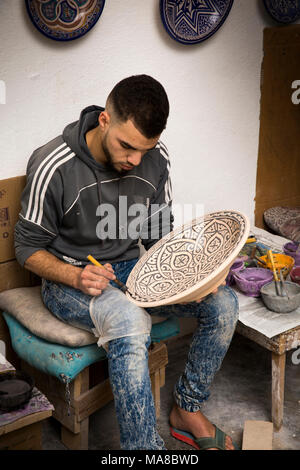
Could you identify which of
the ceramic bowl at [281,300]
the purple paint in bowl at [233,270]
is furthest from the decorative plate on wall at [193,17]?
the ceramic bowl at [281,300]

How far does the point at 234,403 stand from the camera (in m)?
2.73

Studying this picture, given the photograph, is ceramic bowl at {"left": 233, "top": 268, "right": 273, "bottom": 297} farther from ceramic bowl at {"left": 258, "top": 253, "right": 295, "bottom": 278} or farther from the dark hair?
the dark hair

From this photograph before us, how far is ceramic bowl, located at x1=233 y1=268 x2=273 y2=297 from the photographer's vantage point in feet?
8.74

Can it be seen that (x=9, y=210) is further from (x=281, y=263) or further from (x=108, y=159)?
(x=281, y=263)

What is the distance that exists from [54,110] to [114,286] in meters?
0.79

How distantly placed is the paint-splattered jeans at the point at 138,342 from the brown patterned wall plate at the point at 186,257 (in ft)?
0.36

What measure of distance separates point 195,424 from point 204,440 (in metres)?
0.08

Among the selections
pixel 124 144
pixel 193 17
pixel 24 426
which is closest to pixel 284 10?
pixel 193 17

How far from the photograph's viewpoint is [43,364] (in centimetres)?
225

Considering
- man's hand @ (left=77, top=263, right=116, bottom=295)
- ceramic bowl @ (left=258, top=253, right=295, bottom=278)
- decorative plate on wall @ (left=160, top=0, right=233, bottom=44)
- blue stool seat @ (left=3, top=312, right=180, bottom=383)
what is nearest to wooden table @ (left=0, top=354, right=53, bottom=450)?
blue stool seat @ (left=3, top=312, right=180, bottom=383)

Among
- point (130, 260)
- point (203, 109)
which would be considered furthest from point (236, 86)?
point (130, 260)

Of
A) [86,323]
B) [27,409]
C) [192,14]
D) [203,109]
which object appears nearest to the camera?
[27,409]

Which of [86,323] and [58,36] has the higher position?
[58,36]

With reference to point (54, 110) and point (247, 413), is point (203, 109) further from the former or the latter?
point (247, 413)
